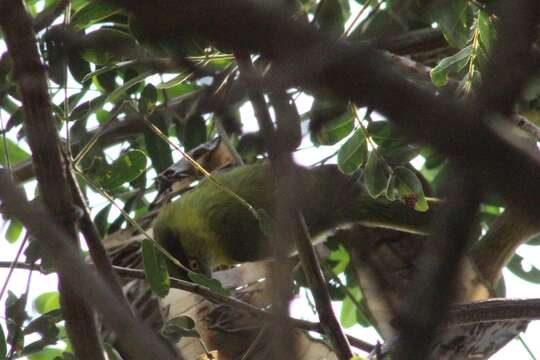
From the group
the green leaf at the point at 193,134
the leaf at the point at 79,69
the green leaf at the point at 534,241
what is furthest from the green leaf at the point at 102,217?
the green leaf at the point at 534,241

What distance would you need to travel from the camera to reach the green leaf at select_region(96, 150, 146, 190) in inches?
84.7

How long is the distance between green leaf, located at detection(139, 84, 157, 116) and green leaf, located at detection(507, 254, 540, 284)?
5.95 ft

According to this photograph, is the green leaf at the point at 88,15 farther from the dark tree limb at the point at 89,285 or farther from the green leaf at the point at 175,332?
the dark tree limb at the point at 89,285

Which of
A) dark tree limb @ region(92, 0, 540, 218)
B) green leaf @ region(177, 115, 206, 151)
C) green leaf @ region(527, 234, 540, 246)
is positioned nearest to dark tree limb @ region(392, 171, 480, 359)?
dark tree limb @ region(92, 0, 540, 218)

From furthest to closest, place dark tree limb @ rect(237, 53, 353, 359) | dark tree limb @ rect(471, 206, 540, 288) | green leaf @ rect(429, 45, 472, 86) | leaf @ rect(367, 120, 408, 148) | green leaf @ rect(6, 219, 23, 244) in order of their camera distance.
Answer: green leaf @ rect(6, 219, 23, 244), dark tree limb @ rect(471, 206, 540, 288), leaf @ rect(367, 120, 408, 148), green leaf @ rect(429, 45, 472, 86), dark tree limb @ rect(237, 53, 353, 359)

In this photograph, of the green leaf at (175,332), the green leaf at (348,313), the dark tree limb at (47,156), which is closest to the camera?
the dark tree limb at (47,156)

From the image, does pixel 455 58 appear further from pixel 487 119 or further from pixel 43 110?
pixel 487 119

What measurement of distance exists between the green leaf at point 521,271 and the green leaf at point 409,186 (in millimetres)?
1334

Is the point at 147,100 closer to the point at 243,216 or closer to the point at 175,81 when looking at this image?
the point at 175,81

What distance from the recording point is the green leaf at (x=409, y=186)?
2.12 meters

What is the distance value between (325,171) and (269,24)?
2.43 meters

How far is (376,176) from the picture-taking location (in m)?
2.16

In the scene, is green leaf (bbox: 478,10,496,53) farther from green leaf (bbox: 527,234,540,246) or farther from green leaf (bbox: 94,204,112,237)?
green leaf (bbox: 94,204,112,237)

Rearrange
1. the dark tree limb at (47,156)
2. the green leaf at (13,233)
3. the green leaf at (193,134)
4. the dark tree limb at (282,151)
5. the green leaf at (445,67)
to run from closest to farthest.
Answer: the dark tree limb at (282,151)
the dark tree limb at (47,156)
the green leaf at (445,67)
the green leaf at (13,233)
the green leaf at (193,134)
